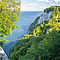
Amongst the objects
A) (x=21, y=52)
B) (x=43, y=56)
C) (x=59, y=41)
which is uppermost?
(x=59, y=41)

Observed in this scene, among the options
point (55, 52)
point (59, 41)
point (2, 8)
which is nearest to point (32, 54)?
point (55, 52)

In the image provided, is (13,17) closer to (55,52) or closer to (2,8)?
(2,8)

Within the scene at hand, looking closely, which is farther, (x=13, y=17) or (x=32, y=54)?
(x=13, y=17)

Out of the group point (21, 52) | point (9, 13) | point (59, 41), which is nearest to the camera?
point (59, 41)

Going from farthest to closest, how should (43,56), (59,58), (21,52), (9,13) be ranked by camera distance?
(21,52)
(9,13)
(43,56)
(59,58)

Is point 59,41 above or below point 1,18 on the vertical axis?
below

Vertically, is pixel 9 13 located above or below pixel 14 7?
below

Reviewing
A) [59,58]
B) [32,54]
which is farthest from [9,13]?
[59,58]

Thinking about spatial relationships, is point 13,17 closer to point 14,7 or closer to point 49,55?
point 14,7

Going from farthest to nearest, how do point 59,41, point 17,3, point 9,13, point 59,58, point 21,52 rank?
1. point 21,52
2. point 17,3
3. point 9,13
4. point 59,41
5. point 59,58
